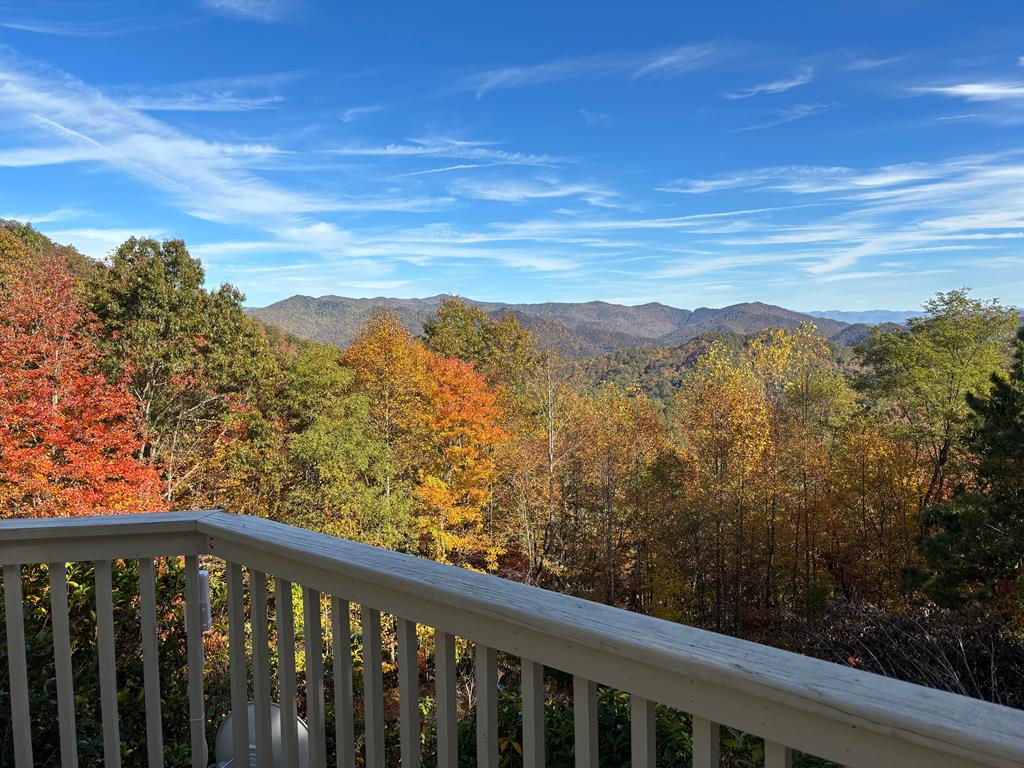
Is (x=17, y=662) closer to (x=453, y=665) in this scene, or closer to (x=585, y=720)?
(x=453, y=665)

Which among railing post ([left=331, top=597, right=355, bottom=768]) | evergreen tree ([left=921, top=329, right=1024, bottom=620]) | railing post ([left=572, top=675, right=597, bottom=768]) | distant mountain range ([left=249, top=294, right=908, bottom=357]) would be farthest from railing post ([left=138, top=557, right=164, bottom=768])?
distant mountain range ([left=249, top=294, right=908, bottom=357])

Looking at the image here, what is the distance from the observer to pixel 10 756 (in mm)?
1896

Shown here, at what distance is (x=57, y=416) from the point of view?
10797 millimetres

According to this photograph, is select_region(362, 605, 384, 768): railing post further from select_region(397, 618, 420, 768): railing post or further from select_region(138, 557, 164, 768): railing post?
select_region(138, 557, 164, 768): railing post

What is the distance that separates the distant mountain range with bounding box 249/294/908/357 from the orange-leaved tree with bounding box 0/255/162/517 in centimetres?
936

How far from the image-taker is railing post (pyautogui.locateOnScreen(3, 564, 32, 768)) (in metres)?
1.41

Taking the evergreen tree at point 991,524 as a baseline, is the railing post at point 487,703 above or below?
above

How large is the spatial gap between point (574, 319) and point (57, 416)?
47.2 feet

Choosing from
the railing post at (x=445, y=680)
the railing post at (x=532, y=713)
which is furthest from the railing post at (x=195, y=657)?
the railing post at (x=532, y=713)

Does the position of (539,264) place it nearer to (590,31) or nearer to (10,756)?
(590,31)

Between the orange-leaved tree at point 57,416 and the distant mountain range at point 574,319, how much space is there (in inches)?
368

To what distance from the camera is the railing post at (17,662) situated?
55.6 inches

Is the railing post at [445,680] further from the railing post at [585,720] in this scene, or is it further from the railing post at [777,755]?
the railing post at [777,755]

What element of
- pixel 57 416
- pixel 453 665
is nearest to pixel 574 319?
pixel 57 416
